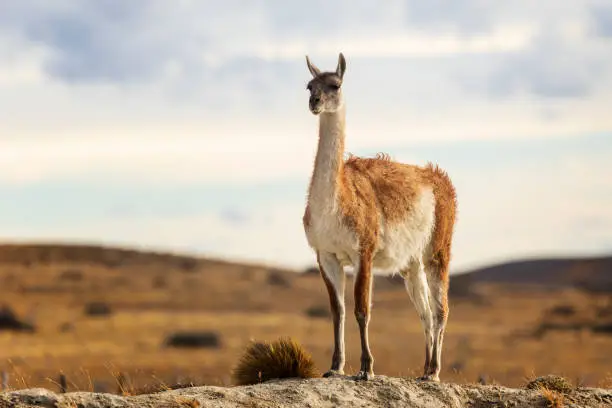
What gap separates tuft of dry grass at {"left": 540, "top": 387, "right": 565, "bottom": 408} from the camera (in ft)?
41.8

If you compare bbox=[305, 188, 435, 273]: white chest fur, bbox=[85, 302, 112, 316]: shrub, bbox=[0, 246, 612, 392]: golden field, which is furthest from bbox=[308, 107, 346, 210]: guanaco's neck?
bbox=[85, 302, 112, 316]: shrub

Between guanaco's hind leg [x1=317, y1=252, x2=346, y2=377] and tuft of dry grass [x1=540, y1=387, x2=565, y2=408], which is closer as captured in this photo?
guanaco's hind leg [x1=317, y1=252, x2=346, y2=377]

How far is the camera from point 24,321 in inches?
1889

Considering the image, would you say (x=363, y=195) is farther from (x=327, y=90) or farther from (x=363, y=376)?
(x=363, y=376)

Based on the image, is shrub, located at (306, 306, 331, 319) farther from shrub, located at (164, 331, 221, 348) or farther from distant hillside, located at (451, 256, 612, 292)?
distant hillside, located at (451, 256, 612, 292)

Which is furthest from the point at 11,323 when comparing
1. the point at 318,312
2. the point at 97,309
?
the point at 318,312

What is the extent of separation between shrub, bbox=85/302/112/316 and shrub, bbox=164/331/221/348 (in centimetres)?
1204

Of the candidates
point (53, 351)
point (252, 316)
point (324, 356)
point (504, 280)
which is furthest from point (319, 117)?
point (504, 280)

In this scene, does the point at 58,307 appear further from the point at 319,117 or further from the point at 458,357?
the point at 319,117

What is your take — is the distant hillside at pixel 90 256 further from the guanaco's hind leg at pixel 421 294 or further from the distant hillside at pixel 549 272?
the guanaco's hind leg at pixel 421 294

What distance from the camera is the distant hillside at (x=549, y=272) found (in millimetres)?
106325

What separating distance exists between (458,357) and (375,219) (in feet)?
95.4

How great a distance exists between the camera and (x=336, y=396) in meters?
11.3

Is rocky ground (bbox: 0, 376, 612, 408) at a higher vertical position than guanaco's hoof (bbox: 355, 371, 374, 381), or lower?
lower
